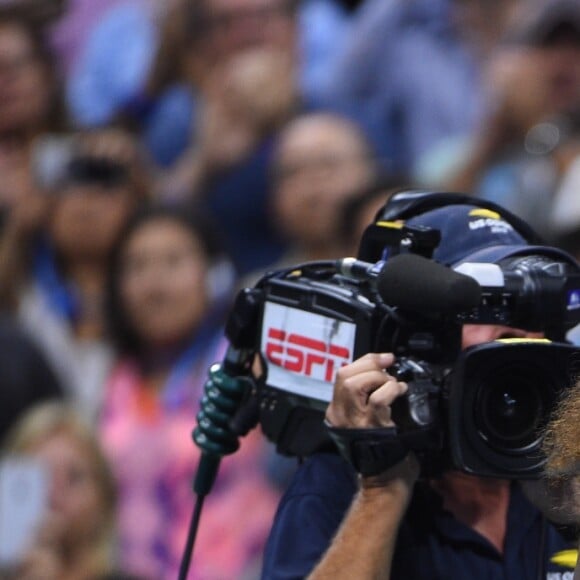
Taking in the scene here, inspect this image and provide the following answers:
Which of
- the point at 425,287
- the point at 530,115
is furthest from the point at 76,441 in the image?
the point at 425,287

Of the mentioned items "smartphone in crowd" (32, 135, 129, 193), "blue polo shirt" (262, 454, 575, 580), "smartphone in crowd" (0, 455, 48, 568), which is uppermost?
"smartphone in crowd" (32, 135, 129, 193)

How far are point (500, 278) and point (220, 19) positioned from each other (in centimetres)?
420

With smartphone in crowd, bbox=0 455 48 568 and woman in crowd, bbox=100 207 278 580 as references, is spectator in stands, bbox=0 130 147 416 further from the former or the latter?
smartphone in crowd, bbox=0 455 48 568

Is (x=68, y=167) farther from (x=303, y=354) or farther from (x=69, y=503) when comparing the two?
(x=303, y=354)

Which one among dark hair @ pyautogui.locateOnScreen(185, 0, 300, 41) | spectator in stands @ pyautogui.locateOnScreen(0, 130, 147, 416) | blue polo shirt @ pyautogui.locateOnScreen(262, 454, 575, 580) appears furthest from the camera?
dark hair @ pyautogui.locateOnScreen(185, 0, 300, 41)

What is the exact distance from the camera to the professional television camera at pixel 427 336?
2500mm

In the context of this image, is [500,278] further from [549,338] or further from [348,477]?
[348,477]

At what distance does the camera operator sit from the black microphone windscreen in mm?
20

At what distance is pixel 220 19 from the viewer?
659 cm

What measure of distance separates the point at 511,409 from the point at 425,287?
262 mm

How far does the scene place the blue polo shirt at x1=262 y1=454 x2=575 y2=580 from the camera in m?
2.64

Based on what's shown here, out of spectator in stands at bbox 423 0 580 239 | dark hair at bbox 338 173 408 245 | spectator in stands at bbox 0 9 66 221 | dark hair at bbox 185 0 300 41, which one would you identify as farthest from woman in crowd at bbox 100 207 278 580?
spectator in stands at bbox 0 9 66 221

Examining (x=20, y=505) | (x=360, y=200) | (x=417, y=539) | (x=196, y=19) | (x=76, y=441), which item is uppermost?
(x=196, y=19)

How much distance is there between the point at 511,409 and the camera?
255 cm
